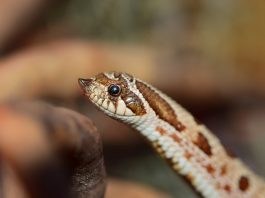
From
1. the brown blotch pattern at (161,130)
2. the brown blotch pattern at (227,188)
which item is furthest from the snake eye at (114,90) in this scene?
the brown blotch pattern at (227,188)

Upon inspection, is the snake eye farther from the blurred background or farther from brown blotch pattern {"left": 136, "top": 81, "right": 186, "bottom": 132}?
the blurred background

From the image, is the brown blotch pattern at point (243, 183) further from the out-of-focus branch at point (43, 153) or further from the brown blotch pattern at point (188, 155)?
the out-of-focus branch at point (43, 153)

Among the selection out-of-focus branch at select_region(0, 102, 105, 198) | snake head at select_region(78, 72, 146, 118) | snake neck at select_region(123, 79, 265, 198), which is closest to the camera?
out-of-focus branch at select_region(0, 102, 105, 198)

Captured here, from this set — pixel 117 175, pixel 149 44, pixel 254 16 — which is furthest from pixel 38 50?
pixel 254 16

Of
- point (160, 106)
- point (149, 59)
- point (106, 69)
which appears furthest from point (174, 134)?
point (149, 59)

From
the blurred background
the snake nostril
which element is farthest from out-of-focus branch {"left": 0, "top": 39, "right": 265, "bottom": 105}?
the snake nostril

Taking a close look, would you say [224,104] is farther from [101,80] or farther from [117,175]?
[101,80]

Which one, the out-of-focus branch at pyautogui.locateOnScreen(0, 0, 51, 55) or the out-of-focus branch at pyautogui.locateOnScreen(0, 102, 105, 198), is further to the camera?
the out-of-focus branch at pyautogui.locateOnScreen(0, 0, 51, 55)
